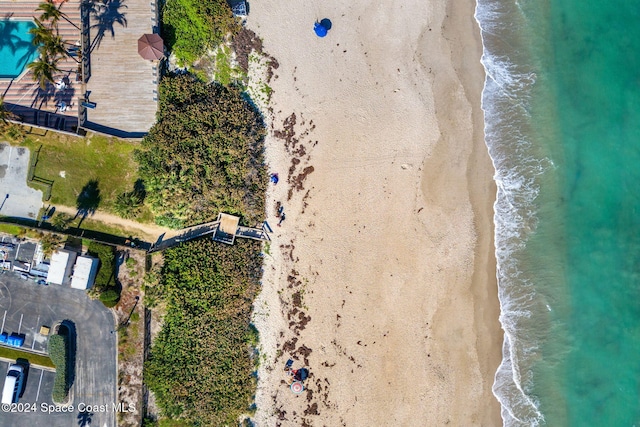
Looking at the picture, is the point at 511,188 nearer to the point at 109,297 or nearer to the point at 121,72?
the point at 121,72

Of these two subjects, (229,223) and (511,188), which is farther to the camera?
(511,188)

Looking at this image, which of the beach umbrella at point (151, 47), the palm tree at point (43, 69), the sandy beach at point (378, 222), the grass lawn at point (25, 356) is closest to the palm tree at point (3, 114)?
the palm tree at point (43, 69)

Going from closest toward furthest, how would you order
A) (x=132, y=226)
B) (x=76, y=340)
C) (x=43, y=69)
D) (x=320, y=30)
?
1. (x=43, y=69)
2. (x=76, y=340)
3. (x=132, y=226)
4. (x=320, y=30)

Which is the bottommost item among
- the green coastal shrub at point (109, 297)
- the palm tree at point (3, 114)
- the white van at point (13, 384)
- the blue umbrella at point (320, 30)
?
the white van at point (13, 384)

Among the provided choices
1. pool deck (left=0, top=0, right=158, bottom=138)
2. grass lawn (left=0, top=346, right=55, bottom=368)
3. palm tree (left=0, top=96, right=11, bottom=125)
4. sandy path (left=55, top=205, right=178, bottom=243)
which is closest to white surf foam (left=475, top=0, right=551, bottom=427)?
sandy path (left=55, top=205, right=178, bottom=243)

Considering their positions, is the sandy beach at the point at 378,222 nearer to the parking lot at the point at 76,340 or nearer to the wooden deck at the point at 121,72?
the wooden deck at the point at 121,72

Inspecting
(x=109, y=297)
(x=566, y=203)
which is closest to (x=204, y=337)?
(x=109, y=297)

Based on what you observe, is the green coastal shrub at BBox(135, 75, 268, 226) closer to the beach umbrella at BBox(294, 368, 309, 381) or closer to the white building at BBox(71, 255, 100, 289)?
the white building at BBox(71, 255, 100, 289)
